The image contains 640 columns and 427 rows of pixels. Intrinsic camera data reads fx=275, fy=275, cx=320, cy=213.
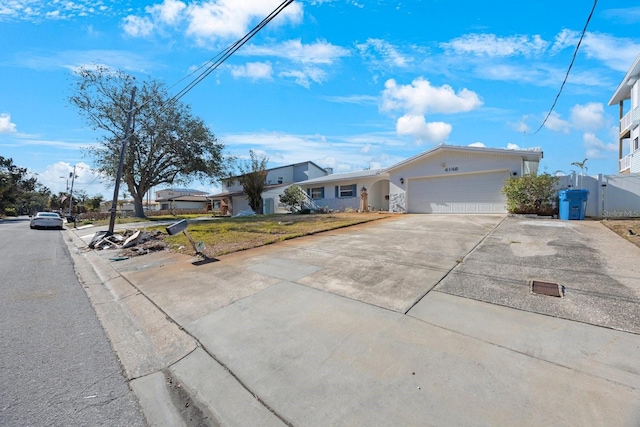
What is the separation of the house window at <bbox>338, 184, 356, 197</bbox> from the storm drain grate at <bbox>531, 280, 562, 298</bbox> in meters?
18.2

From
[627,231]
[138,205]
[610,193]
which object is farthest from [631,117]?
[138,205]

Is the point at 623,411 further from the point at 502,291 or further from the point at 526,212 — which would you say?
the point at 526,212

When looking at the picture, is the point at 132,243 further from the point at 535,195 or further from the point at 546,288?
the point at 535,195

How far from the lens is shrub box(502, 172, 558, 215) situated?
11.8 m

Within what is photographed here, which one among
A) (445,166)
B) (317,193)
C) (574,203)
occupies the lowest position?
(574,203)

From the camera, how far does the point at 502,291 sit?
3887mm

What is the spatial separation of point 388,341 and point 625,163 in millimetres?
26135

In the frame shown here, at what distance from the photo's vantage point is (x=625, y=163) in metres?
18.8

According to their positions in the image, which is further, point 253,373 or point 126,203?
point 126,203

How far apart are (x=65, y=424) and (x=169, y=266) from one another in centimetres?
497

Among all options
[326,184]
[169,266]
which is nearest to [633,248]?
[169,266]

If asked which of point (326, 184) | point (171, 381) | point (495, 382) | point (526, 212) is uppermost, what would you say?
point (326, 184)

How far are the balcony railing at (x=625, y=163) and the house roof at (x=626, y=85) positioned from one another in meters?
4.47

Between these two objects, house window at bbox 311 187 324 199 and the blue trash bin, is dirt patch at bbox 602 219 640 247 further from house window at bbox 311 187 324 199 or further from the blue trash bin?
house window at bbox 311 187 324 199
